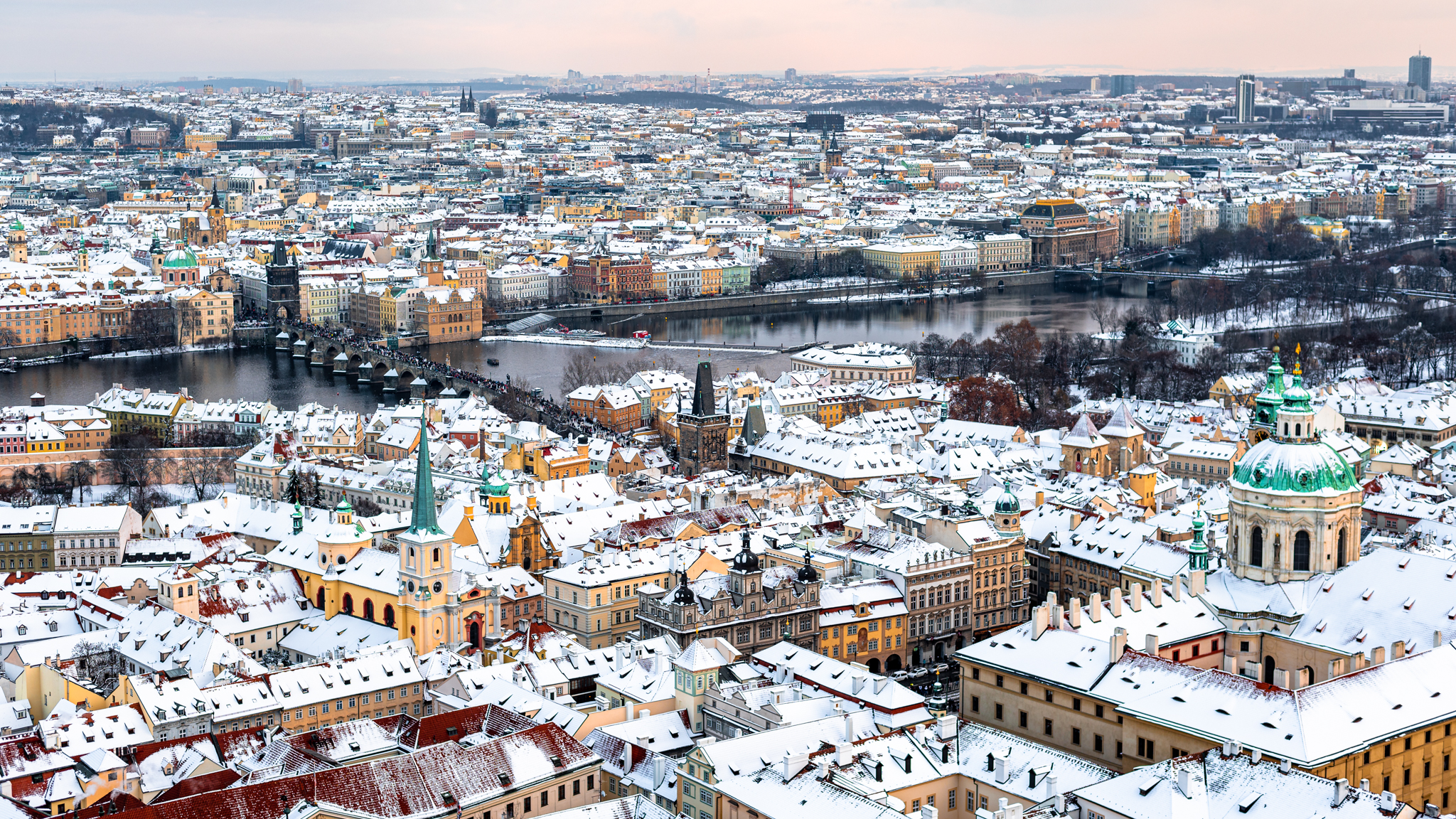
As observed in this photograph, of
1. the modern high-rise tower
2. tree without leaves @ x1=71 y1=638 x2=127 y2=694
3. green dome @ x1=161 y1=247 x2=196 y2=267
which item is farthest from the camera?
the modern high-rise tower

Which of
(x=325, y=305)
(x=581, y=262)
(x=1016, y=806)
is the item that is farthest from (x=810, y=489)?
(x=581, y=262)

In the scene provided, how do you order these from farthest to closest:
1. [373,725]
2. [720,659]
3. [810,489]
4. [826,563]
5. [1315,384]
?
[1315,384] < [810,489] < [826,563] < [720,659] < [373,725]

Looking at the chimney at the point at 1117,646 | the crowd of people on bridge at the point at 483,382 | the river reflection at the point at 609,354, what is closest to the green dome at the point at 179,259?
the crowd of people on bridge at the point at 483,382

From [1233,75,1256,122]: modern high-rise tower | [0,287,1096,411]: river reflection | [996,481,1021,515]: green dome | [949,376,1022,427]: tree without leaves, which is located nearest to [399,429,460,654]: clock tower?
[996,481,1021,515]: green dome

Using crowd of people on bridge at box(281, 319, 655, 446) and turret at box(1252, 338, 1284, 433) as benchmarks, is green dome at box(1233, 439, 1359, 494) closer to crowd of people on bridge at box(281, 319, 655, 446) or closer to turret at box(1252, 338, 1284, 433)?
turret at box(1252, 338, 1284, 433)

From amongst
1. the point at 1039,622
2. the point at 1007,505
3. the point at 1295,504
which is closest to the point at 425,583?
the point at 1039,622

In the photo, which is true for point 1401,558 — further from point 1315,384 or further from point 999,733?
point 1315,384
